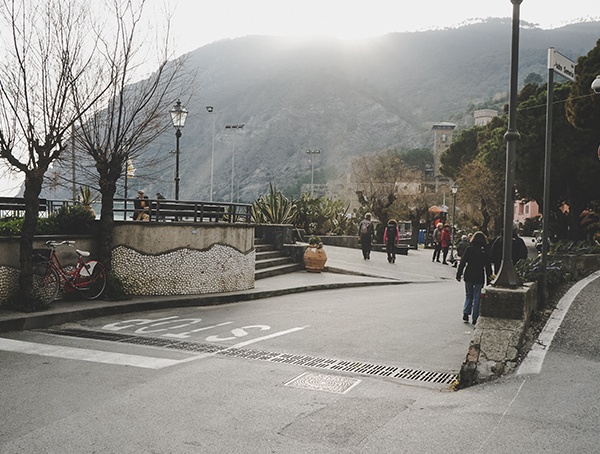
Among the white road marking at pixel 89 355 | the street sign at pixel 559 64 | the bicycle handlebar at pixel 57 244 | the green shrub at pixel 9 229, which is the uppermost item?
the street sign at pixel 559 64

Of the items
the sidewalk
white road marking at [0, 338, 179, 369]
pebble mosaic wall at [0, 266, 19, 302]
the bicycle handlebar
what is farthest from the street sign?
pebble mosaic wall at [0, 266, 19, 302]

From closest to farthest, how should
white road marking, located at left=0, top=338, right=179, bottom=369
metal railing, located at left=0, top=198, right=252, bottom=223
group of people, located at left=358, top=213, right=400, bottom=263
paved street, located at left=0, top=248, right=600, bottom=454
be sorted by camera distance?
1. paved street, located at left=0, top=248, right=600, bottom=454
2. white road marking, located at left=0, top=338, right=179, bottom=369
3. metal railing, located at left=0, top=198, right=252, bottom=223
4. group of people, located at left=358, top=213, right=400, bottom=263

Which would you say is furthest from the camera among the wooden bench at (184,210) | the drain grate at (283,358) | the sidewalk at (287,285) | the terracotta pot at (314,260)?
the terracotta pot at (314,260)

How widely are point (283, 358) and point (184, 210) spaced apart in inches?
263

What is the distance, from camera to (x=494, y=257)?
11.1m

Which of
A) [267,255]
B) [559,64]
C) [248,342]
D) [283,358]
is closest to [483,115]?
[267,255]

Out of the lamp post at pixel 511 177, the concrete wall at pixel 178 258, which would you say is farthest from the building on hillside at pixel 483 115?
the lamp post at pixel 511 177

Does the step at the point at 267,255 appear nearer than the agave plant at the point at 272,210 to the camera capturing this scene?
Yes

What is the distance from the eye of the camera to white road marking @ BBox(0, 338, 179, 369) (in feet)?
22.8

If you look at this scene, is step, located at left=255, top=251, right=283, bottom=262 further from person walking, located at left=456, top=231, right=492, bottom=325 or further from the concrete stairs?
person walking, located at left=456, top=231, right=492, bottom=325

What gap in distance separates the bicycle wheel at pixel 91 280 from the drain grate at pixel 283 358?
214 centimetres

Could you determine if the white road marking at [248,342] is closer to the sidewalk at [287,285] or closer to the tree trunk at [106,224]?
the sidewalk at [287,285]

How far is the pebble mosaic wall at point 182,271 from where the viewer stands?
12008 millimetres

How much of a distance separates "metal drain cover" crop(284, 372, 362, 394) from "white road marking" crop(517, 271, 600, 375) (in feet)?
5.79
